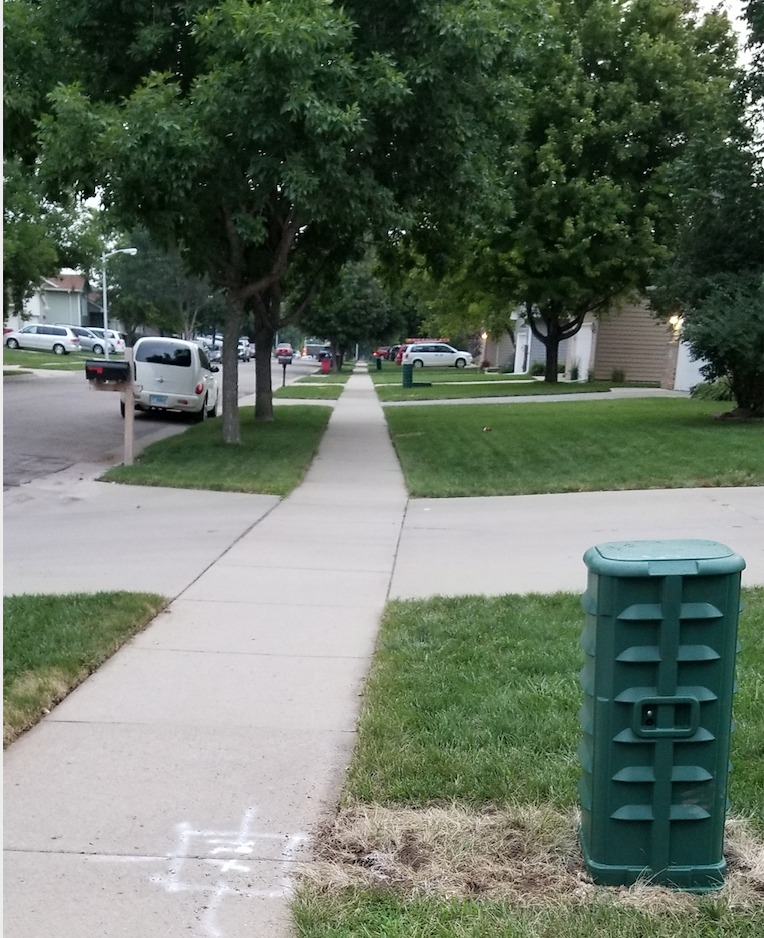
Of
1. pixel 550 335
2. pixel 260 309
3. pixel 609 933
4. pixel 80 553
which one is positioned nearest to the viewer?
pixel 609 933

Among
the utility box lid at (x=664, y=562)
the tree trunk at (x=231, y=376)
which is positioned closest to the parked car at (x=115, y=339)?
the tree trunk at (x=231, y=376)

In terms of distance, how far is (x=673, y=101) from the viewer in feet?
86.5

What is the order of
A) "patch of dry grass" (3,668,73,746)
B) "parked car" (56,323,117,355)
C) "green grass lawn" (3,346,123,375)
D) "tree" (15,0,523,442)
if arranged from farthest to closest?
1. "parked car" (56,323,117,355)
2. "green grass lawn" (3,346,123,375)
3. "tree" (15,0,523,442)
4. "patch of dry grass" (3,668,73,746)

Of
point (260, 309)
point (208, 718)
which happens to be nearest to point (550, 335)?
point (260, 309)

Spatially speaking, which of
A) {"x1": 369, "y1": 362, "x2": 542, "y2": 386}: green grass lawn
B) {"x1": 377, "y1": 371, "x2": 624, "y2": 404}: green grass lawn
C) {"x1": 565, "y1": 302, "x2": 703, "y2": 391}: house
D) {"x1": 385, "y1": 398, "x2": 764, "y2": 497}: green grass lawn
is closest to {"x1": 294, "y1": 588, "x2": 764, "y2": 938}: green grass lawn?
{"x1": 385, "y1": 398, "x2": 764, "y2": 497}: green grass lawn

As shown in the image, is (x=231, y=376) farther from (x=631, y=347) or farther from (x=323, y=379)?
(x=323, y=379)

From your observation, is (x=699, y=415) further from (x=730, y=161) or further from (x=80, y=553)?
(x=80, y=553)

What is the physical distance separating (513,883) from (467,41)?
11.1 m

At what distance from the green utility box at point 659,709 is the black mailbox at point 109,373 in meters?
10.5

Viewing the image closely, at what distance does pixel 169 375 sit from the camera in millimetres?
19922

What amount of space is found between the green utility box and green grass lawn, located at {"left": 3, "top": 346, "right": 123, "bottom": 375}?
39.5 metres

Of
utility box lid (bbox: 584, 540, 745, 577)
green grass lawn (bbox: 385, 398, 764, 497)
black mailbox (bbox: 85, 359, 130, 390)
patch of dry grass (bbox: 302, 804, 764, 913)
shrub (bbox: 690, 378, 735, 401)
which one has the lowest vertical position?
patch of dry grass (bbox: 302, 804, 764, 913)

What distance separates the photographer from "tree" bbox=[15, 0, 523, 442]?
11.4 metres

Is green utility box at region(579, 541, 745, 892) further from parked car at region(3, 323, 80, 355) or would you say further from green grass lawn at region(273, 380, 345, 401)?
parked car at region(3, 323, 80, 355)
